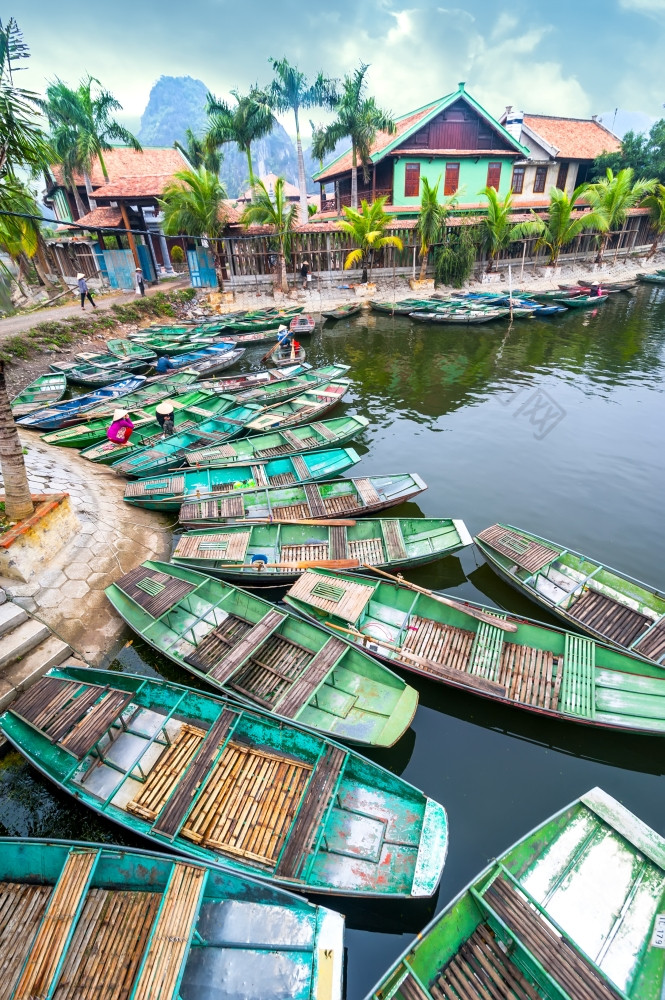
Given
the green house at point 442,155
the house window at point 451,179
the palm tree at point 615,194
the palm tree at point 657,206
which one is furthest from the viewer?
the palm tree at point 657,206

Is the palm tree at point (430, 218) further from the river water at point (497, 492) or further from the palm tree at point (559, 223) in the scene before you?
the river water at point (497, 492)

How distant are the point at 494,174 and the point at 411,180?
31.2ft

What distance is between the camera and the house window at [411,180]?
139 ft

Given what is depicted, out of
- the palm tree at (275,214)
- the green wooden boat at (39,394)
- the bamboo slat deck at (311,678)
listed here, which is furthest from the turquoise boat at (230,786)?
the palm tree at (275,214)

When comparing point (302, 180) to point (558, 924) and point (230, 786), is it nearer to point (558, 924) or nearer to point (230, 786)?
point (230, 786)

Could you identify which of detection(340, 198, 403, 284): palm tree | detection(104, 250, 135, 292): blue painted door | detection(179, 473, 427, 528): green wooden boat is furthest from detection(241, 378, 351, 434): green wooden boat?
detection(104, 250, 135, 292): blue painted door

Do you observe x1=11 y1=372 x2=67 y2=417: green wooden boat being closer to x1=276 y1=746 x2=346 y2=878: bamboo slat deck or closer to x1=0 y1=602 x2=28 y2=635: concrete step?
x1=0 y1=602 x2=28 y2=635: concrete step

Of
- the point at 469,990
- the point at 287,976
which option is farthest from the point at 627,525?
the point at 287,976

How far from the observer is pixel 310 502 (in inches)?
593

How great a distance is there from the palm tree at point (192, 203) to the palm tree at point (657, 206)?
42.9 metres

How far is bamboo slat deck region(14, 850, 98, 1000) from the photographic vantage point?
217 inches

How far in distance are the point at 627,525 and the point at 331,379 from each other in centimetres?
1473

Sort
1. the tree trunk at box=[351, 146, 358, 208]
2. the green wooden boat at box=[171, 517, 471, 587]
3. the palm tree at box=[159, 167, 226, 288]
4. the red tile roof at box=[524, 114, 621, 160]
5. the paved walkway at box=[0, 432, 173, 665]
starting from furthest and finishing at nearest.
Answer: the red tile roof at box=[524, 114, 621, 160]
the tree trunk at box=[351, 146, 358, 208]
the palm tree at box=[159, 167, 226, 288]
the green wooden boat at box=[171, 517, 471, 587]
the paved walkway at box=[0, 432, 173, 665]

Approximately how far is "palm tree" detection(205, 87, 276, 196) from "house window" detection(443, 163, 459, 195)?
16754mm
